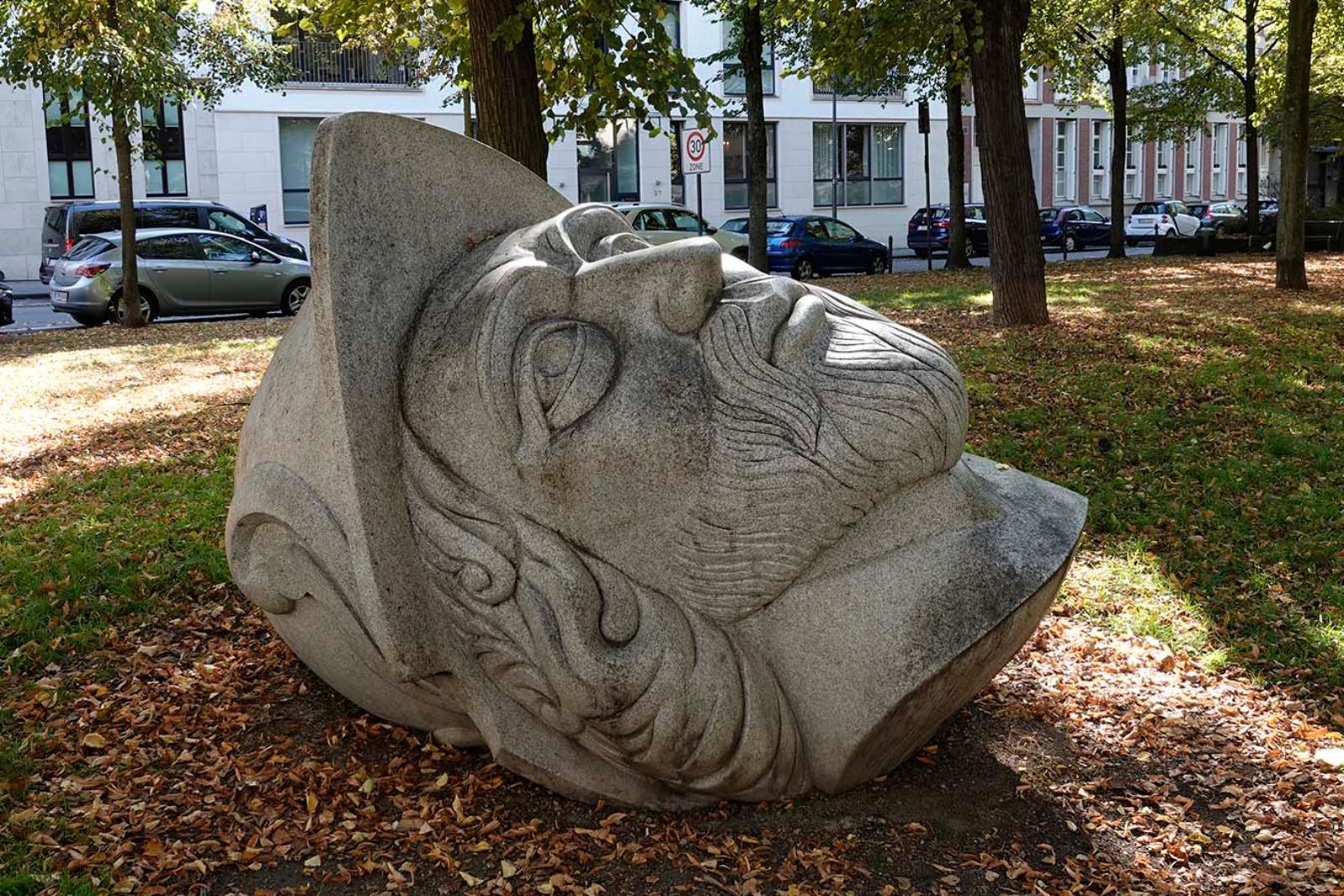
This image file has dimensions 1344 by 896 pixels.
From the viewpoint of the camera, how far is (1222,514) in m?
6.84

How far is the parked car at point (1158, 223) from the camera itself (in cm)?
4197

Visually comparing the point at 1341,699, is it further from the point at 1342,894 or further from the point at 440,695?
the point at 440,695

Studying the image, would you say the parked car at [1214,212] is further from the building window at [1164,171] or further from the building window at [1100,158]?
the building window at [1164,171]

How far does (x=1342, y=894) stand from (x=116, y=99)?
50.0 ft

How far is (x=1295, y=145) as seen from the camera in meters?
15.4

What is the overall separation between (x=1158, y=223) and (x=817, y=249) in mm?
19029

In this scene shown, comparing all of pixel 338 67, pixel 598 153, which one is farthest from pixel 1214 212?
pixel 338 67

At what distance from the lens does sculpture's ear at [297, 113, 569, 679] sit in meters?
3.81

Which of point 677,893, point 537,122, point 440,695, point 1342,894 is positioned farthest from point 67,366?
point 1342,894

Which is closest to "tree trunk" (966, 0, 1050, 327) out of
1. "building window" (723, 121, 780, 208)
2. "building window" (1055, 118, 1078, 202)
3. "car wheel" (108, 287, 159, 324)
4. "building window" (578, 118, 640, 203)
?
"car wheel" (108, 287, 159, 324)

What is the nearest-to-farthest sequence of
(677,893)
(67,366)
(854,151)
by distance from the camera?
(677,893), (67,366), (854,151)

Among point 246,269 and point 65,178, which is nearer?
point 246,269

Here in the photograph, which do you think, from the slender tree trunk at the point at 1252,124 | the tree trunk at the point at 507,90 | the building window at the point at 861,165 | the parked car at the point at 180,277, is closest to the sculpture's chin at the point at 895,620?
the tree trunk at the point at 507,90

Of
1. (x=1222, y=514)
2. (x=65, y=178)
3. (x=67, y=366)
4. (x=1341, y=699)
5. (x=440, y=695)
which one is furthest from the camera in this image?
(x=65, y=178)
